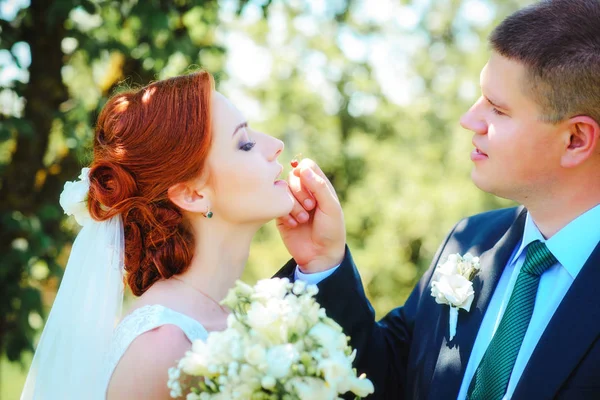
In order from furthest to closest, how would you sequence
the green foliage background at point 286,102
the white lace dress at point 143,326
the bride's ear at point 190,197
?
1. the green foliage background at point 286,102
2. the bride's ear at point 190,197
3. the white lace dress at point 143,326

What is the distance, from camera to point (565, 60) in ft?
9.12

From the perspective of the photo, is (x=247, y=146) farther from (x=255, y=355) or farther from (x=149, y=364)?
(x=255, y=355)

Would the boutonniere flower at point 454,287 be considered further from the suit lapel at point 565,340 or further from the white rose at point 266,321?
the white rose at point 266,321

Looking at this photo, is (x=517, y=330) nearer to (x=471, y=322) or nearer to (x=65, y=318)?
(x=471, y=322)

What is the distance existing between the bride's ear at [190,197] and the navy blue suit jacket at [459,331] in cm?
56

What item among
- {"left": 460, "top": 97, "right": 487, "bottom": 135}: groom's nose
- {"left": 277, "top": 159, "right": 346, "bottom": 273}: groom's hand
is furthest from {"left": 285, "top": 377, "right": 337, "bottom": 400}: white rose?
{"left": 460, "top": 97, "right": 487, "bottom": 135}: groom's nose

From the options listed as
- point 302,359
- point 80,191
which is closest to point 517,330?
point 302,359

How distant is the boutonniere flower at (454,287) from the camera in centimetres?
291

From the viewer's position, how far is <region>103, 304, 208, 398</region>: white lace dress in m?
2.75

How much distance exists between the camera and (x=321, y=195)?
3.17 m

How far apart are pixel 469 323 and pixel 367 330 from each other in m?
0.48

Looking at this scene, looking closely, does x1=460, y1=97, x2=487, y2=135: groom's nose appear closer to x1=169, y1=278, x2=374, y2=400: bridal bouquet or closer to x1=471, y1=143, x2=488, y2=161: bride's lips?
x1=471, y1=143, x2=488, y2=161: bride's lips

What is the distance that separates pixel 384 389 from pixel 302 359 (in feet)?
3.86

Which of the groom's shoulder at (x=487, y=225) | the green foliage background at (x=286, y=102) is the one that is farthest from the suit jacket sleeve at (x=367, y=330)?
the green foliage background at (x=286, y=102)
